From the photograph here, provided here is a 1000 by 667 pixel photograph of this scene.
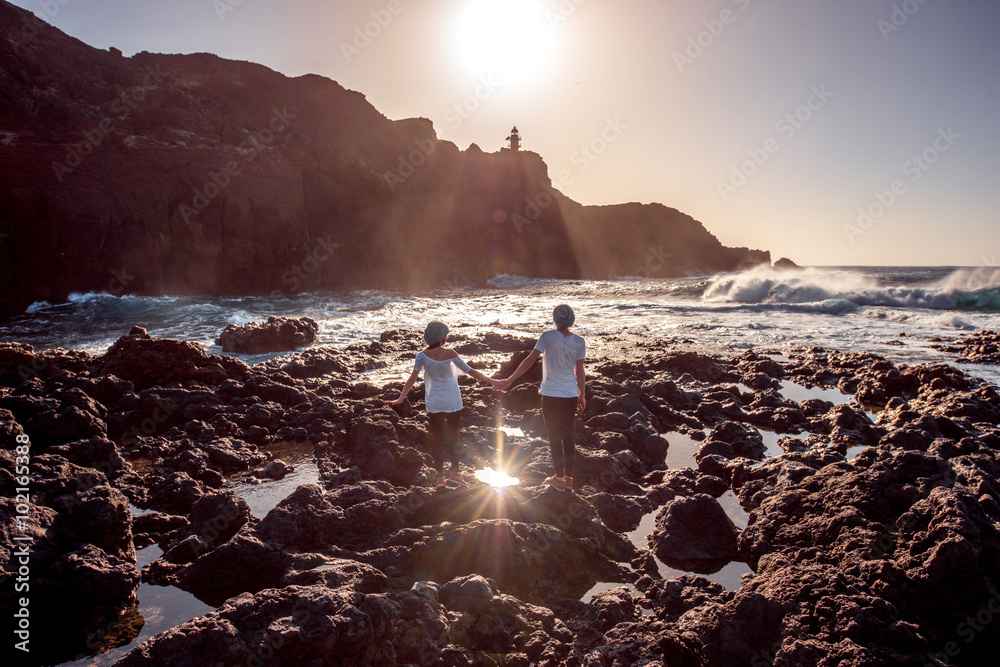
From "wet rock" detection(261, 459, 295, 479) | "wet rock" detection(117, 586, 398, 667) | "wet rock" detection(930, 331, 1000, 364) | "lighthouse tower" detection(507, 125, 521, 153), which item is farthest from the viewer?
"lighthouse tower" detection(507, 125, 521, 153)

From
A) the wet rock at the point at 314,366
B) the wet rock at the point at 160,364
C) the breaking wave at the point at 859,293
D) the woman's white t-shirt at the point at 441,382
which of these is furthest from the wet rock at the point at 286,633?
the breaking wave at the point at 859,293

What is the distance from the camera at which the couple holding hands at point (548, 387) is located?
15.0ft

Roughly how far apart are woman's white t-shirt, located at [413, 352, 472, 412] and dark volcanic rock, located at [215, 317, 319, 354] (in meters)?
9.77

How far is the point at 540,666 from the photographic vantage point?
261 cm

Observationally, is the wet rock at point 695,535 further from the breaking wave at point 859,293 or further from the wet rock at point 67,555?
the breaking wave at point 859,293

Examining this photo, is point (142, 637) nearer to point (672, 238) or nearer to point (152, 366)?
point (152, 366)

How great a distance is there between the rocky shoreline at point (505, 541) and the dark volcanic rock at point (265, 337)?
5.94 m

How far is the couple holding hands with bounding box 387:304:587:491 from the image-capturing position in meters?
4.57

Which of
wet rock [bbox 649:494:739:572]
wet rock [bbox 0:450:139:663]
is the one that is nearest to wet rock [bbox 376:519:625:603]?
wet rock [bbox 649:494:739:572]

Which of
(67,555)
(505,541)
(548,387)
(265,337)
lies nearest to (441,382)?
(548,387)

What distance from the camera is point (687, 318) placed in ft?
68.6

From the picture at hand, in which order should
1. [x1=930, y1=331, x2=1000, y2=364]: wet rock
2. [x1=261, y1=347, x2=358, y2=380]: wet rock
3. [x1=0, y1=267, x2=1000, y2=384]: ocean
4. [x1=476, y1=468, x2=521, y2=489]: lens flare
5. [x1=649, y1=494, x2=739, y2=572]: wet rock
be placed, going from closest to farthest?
[x1=649, y1=494, x2=739, y2=572]: wet rock, [x1=476, y1=468, x2=521, y2=489]: lens flare, [x1=261, y1=347, x2=358, y2=380]: wet rock, [x1=930, y1=331, x2=1000, y2=364]: wet rock, [x1=0, y1=267, x2=1000, y2=384]: ocean

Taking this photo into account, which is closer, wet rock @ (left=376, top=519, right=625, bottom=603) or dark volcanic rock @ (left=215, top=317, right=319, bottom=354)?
wet rock @ (left=376, top=519, right=625, bottom=603)

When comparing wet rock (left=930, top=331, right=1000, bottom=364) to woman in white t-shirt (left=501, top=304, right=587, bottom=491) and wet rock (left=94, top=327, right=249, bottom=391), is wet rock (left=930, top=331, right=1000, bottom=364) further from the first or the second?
wet rock (left=94, top=327, right=249, bottom=391)
